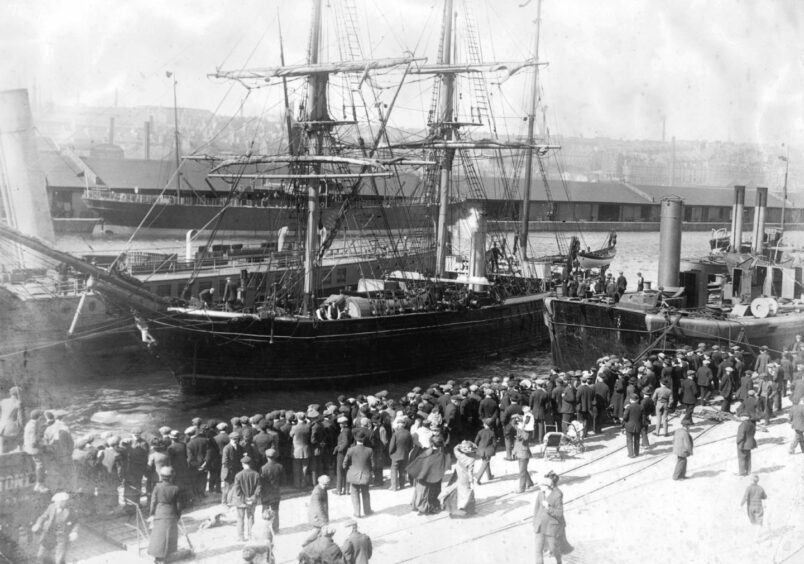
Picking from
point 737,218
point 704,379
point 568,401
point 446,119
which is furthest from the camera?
point 446,119

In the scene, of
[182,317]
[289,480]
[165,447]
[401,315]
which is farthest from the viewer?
[401,315]

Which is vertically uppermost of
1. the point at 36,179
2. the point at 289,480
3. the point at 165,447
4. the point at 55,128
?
the point at 55,128

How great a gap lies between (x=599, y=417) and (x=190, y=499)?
8.48 metres

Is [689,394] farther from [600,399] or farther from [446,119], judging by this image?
[446,119]

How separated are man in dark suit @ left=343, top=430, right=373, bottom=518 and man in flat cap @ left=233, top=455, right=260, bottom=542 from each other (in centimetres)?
146

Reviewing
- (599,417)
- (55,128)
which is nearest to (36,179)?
(599,417)

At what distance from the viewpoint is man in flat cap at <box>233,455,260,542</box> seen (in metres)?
10.0

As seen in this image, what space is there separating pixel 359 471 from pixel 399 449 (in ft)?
Answer: 4.62

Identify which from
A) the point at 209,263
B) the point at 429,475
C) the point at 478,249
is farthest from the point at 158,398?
the point at 429,475

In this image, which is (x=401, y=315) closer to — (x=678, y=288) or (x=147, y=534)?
(x=678, y=288)

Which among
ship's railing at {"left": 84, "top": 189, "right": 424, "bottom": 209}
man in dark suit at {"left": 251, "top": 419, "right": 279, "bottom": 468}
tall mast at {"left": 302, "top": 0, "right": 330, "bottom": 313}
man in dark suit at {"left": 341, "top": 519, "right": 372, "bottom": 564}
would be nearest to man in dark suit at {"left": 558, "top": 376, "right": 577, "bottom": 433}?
man in dark suit at {"left": 251, "top": 419, "right": 279, "bottom": 468}

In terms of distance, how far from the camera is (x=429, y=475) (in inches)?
429

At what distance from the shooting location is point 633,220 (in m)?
79.7

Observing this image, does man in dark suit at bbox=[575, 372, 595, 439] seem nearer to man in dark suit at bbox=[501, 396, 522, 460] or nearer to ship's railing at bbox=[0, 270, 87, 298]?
man in dark suit at bbox=[501, 396, 522, 460]
